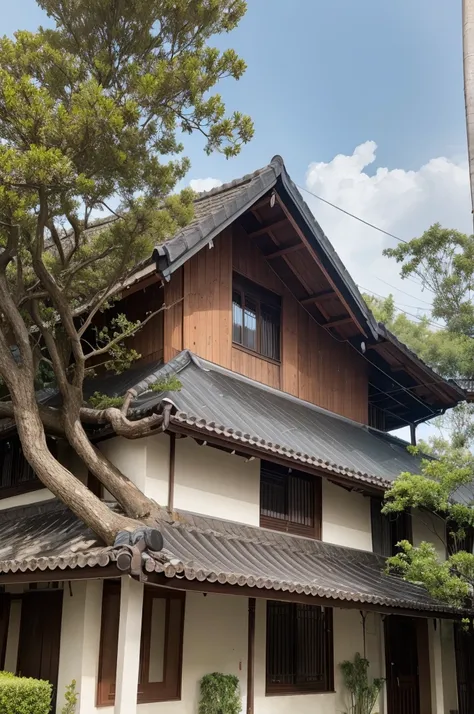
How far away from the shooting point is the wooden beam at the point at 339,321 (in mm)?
14587

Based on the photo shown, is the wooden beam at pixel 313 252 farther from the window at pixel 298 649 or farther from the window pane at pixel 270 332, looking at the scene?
the window at pixel 298 649

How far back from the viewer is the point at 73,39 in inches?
370

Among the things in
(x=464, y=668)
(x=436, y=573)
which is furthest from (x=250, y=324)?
(x=464, y=668)

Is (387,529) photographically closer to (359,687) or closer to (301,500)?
(301,500)

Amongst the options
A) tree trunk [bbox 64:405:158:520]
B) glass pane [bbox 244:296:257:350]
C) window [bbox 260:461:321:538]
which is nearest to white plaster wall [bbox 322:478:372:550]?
window [bbox 260:461:321:538]

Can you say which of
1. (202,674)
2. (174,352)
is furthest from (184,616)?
(174,352)

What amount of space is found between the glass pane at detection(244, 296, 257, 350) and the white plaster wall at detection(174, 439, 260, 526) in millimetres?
2583

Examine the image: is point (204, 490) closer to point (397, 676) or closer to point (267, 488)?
point (267, 488)

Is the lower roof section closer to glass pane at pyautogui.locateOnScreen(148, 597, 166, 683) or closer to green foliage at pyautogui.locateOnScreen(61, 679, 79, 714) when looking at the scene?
glass pane at pyautogui.locateOnScreen(148, 597, 166, 683)

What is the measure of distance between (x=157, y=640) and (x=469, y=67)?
7.34m

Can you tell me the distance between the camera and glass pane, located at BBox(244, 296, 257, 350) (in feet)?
43.2

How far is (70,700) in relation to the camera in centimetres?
807

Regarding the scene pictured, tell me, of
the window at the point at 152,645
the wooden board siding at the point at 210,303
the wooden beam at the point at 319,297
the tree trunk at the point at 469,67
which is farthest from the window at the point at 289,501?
the tree trunk at the point at 469,67

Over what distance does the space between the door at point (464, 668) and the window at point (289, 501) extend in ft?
14.8
